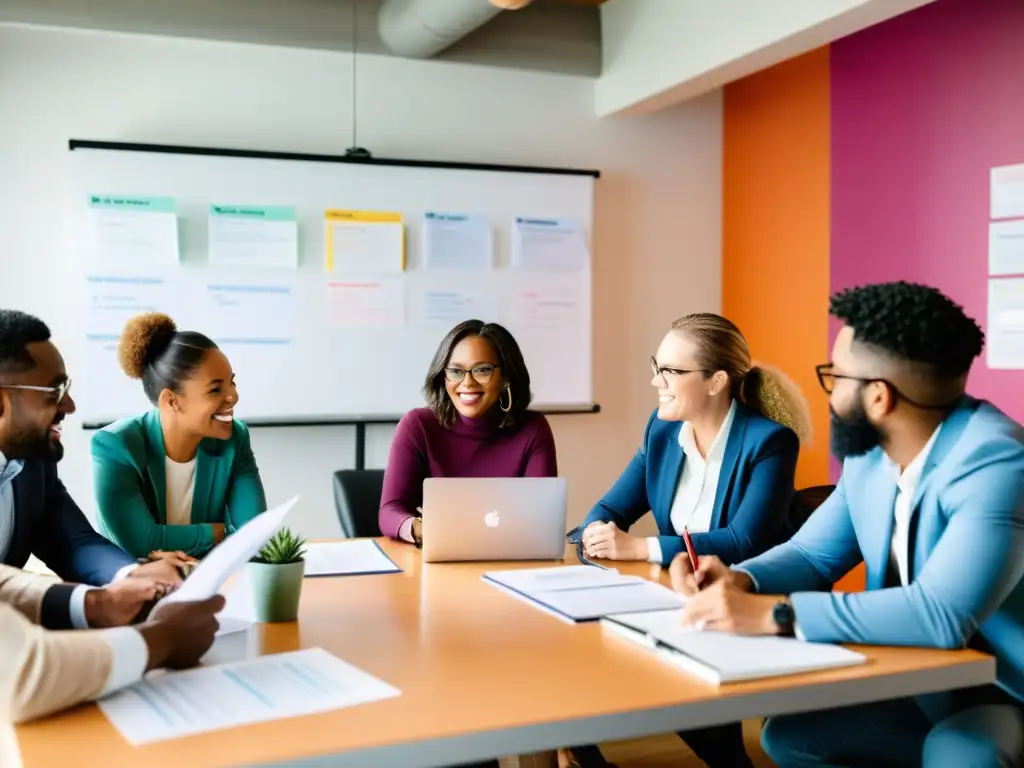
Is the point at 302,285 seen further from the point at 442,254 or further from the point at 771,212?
the point at 771,212

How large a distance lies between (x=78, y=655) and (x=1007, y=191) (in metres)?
3.02

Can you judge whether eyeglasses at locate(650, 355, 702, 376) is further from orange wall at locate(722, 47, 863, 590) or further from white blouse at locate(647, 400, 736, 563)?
orange wall at locate(722, 47, 863, 590)

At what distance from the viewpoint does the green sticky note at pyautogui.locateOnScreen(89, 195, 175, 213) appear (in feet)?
11.8

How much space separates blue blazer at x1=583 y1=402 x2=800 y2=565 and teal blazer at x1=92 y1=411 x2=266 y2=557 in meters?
0.90

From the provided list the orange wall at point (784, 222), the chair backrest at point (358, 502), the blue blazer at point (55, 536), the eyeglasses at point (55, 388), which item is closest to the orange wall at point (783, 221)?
the orange wall at point (784, 222)

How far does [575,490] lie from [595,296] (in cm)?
85

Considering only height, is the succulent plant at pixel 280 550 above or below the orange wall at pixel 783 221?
below

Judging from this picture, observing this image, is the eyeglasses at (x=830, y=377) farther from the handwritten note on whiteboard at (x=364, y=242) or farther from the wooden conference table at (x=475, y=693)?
the handwritten note on whiteboard at (x=364, y=242)

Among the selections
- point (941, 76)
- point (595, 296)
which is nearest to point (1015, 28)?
point (941, 76)

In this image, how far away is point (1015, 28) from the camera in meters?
3.15

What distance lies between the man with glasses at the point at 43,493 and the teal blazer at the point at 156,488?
0.64 feet

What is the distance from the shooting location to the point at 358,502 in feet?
9.71

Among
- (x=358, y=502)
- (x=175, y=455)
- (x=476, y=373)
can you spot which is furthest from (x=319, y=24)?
(x=175, y=455)

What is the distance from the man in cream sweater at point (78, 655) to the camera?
119 centimetres
